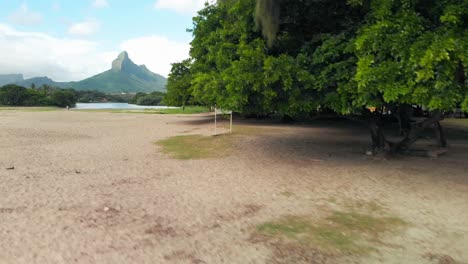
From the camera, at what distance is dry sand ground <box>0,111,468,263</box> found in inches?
176

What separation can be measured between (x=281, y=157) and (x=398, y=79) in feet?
18.7

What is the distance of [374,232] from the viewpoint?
5160mm

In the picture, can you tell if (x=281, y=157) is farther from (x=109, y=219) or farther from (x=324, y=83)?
(x=109, y=219)

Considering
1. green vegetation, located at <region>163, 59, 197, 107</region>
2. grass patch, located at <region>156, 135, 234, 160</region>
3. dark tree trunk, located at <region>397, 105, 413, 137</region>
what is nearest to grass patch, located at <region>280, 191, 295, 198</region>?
grass patch, located at <region>156, 135, 234, 160</region>

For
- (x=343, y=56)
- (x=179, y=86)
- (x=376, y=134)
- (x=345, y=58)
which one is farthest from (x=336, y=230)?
(x=179, y=86)

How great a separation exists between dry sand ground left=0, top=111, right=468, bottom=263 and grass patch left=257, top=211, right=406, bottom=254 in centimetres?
22

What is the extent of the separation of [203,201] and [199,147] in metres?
8.14

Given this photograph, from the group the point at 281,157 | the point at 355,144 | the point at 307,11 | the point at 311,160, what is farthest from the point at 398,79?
the point at 355,144

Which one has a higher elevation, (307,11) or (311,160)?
(307,11)

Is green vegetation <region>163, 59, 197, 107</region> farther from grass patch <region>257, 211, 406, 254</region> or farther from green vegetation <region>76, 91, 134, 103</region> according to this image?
green vegetation <region>76, 91, 134, 103</region>

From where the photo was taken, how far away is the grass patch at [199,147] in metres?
12.8

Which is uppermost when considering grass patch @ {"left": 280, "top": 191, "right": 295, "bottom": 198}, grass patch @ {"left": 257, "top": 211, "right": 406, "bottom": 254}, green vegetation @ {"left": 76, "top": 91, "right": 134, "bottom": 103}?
green vegetation @ {"left": 76, "top": 91, "right": 134, "bottom": 103}

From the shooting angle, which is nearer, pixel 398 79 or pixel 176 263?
pixel 176 263

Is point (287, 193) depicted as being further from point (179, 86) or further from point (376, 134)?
point (179, 86)
